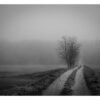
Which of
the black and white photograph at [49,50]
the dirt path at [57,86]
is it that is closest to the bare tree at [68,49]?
the black and white photograph at [49,50]

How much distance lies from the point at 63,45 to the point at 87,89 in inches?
25.4

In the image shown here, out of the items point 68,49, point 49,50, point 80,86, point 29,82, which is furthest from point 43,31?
point 80,86

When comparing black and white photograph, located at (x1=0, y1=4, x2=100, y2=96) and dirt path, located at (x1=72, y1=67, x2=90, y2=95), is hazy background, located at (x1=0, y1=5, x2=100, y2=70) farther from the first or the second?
dirt path, located at (x1=72, y1=67, x2=90, y2=95)

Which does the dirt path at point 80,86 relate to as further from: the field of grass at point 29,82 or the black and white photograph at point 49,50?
the field of grass at point 29,82

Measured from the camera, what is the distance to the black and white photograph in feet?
7.74

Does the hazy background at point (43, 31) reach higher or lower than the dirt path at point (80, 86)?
higher

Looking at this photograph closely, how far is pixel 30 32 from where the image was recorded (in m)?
2.42

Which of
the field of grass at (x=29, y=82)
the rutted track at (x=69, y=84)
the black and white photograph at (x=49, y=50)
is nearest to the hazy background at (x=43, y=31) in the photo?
the black and white photograph at (x=49, y=50)

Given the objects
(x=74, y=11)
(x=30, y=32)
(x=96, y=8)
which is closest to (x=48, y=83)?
(x=30, y=32)

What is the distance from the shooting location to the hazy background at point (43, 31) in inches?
93.8

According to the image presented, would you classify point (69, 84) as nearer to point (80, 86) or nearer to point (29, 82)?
point (80, 86)

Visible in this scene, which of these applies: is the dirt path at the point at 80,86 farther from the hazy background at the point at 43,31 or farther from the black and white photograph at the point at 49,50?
the hazy background at the point at 43,31

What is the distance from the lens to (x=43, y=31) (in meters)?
2.43
